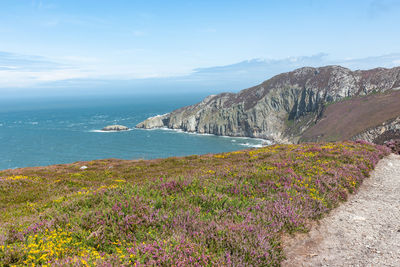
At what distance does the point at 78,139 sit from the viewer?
16950 centimetres

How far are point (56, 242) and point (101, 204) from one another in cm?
241

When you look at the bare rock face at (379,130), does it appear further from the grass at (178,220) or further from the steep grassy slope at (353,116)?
the grass at (178,220)

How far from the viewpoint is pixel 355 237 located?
805 cm

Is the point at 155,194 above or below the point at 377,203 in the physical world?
above

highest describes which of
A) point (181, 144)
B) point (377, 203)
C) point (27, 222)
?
point (27, 222)

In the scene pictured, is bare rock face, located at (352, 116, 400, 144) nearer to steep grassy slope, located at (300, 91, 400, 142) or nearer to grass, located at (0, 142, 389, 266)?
steep grassy slope, located at (300, 91, 400, 142)

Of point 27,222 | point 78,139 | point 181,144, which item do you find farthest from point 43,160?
point 27,222

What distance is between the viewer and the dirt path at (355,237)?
6.76m

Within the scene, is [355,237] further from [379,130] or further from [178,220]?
[379,130]

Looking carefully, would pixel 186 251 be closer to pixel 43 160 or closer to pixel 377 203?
pixel 377 203

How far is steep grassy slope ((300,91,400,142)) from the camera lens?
13412 centimetres

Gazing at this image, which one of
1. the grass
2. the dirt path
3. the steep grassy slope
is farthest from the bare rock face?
the grass

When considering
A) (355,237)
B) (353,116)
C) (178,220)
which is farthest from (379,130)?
(178,220)

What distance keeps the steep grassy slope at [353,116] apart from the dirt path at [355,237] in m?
143
